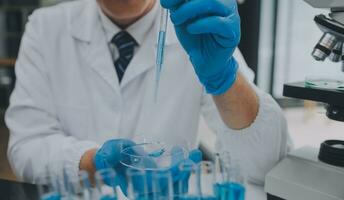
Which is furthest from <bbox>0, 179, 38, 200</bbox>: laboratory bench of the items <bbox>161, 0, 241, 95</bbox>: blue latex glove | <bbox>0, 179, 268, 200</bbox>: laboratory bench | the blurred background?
the blurred background

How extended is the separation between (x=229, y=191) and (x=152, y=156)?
16 cm

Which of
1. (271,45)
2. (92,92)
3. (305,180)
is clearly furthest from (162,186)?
(271,45)

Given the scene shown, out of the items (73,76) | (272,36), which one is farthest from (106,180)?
(272,36)

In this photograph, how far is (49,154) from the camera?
0.95 m

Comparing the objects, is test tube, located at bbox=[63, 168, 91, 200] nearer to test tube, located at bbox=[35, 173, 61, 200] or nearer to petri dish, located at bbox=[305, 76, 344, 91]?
test tube, located at bbox=[35, 173, 61, 200]

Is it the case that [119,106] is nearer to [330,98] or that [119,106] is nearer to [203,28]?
[203,28]

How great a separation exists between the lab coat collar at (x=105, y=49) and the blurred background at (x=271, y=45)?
1719mm

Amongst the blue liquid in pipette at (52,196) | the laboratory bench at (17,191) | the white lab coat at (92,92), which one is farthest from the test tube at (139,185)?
the white lab coat at (92,92)

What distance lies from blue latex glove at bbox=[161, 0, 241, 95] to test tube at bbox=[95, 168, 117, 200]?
33 centimetres

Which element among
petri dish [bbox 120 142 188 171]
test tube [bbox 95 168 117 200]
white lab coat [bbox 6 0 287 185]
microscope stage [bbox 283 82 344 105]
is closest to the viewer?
test tube [bbox 95 168 117 200]

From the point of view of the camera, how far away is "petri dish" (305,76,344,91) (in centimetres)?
74

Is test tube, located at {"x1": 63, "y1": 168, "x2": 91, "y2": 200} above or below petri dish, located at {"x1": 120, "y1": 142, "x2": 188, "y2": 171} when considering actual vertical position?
above

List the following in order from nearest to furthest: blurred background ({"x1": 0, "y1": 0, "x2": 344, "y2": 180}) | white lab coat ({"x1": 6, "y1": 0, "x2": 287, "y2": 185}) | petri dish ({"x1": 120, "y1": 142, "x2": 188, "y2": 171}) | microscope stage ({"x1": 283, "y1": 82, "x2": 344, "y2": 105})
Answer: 1. petri dish ({"x1": 120, "y1": 142, "x2": 188, "y2": 171})
2. microscope stage ({"x1": 283, "y1": 82, "x2": 344, "y2": 105})
3. white lab coat ({"x1": 6, "y1": 0, "x2": 287, "y2": 185})
4. blurred background ({"x1": 0, "y1": 0, "x2": 344, "y2": 180})

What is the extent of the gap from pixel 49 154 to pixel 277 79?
265 centimetres
